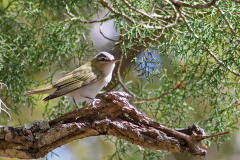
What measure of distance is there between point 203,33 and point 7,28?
1676 millimetres

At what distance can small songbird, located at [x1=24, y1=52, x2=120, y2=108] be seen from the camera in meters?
2.23

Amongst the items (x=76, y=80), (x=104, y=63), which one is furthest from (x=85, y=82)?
(x=104, y=63)

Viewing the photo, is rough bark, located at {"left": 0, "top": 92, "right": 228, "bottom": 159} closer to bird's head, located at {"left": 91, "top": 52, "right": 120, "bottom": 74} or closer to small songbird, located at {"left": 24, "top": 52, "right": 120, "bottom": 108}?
small songbird, located at {"left": 24, "top": 52, "right": 120, "bottom": 108}

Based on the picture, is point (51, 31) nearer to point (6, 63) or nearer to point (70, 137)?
point (6, 63)

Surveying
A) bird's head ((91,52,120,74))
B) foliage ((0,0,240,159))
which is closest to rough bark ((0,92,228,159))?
foliage ((0,0,240,159))

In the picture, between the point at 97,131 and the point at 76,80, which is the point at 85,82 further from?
the point at 97,131

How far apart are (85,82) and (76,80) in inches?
3.1

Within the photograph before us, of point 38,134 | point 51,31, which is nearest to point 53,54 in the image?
point 51,31

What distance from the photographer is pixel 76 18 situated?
231 centimetres

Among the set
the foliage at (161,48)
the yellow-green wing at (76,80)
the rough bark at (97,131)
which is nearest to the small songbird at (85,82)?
the yellow-green wing at (76,80)

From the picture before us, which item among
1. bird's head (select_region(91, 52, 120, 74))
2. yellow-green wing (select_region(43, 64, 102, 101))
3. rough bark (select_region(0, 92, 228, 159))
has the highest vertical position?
bird's head (select_region(91, 52, 120, 74))

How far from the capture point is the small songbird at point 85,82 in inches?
87.7

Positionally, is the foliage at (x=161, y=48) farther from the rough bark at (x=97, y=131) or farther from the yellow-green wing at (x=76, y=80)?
the rough bark at (x=97, y=131)

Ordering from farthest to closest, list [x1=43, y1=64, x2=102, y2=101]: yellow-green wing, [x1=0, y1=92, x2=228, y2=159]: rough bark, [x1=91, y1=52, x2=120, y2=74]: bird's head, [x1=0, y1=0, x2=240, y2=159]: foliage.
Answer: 1. [x1=91, y1=52, x2=120, y2=74]: bird's head
2. [x1=43, y1=64, x2=102, y2=101]: yellow-green wing
3. [x1=0, y1=0, x2=240, y2=159]: foliage
4. [x1=0, y1=92, x2=228, y2=159]: rough bark
